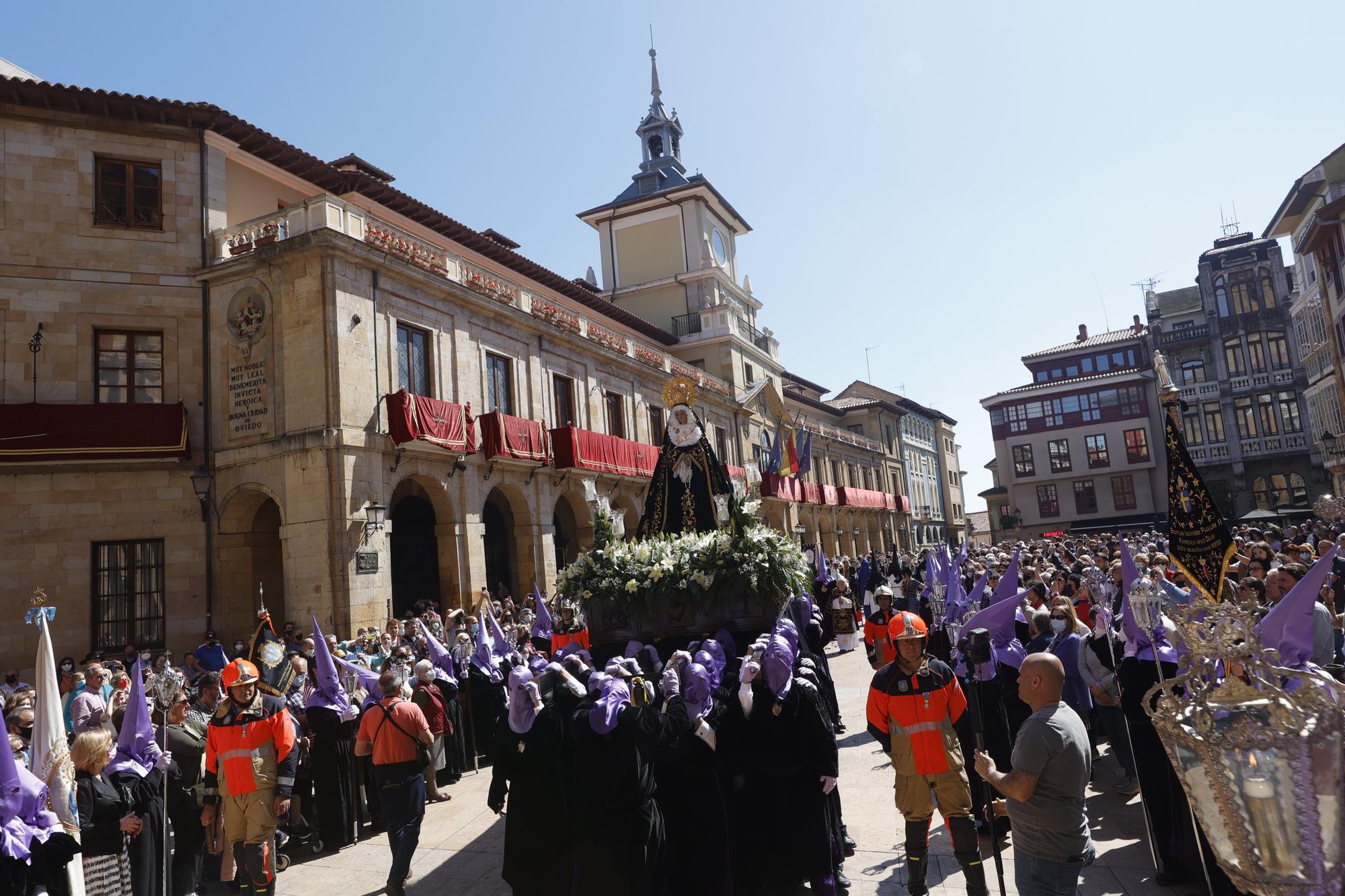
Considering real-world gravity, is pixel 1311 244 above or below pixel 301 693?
above

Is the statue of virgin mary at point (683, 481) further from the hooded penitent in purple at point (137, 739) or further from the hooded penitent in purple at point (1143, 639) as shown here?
the hooded penitent in purple at point (137, 739)

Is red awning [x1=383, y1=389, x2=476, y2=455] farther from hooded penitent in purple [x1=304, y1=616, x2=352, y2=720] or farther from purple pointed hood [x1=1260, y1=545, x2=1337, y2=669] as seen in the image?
purple pointed hood [x1=1260, y1=545, x2=1337, y2=669]

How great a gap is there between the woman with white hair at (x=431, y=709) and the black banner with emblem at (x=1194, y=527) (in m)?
7.49

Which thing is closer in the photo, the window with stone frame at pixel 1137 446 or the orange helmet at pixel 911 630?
the orange helmet at pixel 911 630

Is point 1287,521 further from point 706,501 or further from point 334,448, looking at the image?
point 334,448

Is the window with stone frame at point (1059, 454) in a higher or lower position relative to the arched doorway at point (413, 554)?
higher

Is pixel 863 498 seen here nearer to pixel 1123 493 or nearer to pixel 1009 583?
pixel 1123 493

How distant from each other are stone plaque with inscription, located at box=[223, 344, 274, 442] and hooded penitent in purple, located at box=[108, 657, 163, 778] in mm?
11864

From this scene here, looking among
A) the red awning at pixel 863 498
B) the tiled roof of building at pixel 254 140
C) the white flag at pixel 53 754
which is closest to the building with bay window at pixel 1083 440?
the red awning at pixel 863 498

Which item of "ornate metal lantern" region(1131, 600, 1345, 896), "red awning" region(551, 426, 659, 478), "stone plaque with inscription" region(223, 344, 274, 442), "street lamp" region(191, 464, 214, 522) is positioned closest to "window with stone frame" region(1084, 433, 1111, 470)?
"red awning" region(551, 426, 659, 478)

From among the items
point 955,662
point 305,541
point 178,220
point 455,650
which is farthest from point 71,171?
point 955,662

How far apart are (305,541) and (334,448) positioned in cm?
189

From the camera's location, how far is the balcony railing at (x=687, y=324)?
124 feet

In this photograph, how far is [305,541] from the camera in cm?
1588
